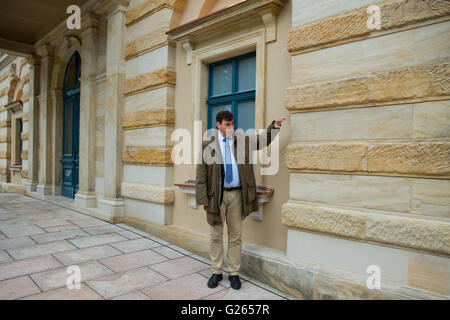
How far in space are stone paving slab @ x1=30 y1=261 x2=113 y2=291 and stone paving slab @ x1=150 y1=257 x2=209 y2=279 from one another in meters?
0.65

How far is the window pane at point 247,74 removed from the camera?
453 cm

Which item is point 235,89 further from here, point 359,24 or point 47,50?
point 47,50

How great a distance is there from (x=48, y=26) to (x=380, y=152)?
9843 mm

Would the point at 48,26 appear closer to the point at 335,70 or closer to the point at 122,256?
the point at 122,256

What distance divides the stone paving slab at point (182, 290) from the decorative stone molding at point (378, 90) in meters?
2.33

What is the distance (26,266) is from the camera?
4082mm

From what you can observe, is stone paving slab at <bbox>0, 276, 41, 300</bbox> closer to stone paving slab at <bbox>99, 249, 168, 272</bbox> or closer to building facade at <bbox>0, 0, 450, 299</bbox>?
stone paving slab at <bbox>99, 249, 168, 272</bbox>

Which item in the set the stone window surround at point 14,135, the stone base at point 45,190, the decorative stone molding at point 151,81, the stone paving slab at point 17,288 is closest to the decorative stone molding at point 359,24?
the decorative stone molding at point 151,81

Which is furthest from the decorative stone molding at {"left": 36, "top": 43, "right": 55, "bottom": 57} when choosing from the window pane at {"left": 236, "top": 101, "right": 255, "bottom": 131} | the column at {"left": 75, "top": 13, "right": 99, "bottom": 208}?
the window pane at {"left": 236, "top": 101, "right": 255, "bottom": 131}

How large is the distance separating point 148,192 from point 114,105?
212 cm

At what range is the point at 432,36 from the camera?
2.77m

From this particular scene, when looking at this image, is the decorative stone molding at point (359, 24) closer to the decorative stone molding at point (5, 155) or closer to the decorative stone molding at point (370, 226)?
the decorative stone molding at point (370, 226)

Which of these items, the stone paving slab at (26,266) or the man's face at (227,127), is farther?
the stone paving slab at (26,266)
